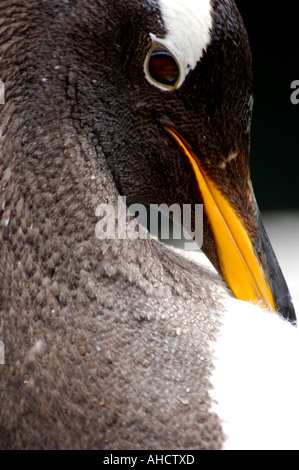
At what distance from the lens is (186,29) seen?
952 millimetres

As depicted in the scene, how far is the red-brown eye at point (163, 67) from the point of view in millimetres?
976

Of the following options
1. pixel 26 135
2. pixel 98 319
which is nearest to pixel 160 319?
pixel 98 319

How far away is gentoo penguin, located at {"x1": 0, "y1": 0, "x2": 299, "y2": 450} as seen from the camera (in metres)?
0.92

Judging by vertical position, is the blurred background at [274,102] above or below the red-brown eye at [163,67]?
above

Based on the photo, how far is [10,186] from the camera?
3.14ft

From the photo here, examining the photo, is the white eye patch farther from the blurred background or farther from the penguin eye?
the blurred background

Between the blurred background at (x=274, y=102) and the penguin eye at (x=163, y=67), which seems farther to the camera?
the blurred background at (x=274, y=102)

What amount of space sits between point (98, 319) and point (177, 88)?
0.38m

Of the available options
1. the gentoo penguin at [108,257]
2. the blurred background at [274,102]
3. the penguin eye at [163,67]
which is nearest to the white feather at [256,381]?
the gentoo penguin at [108,257]

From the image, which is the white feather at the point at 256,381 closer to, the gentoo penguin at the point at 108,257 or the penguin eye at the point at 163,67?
the gentoo penguin at the point at 108,257

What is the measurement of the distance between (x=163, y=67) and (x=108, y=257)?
1.01 ft

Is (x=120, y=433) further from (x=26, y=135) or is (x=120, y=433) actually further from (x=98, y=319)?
(x=26, y=135)

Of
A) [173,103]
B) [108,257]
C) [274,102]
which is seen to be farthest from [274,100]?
[108,257]

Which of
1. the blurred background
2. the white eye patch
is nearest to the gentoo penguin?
the white eye patch
